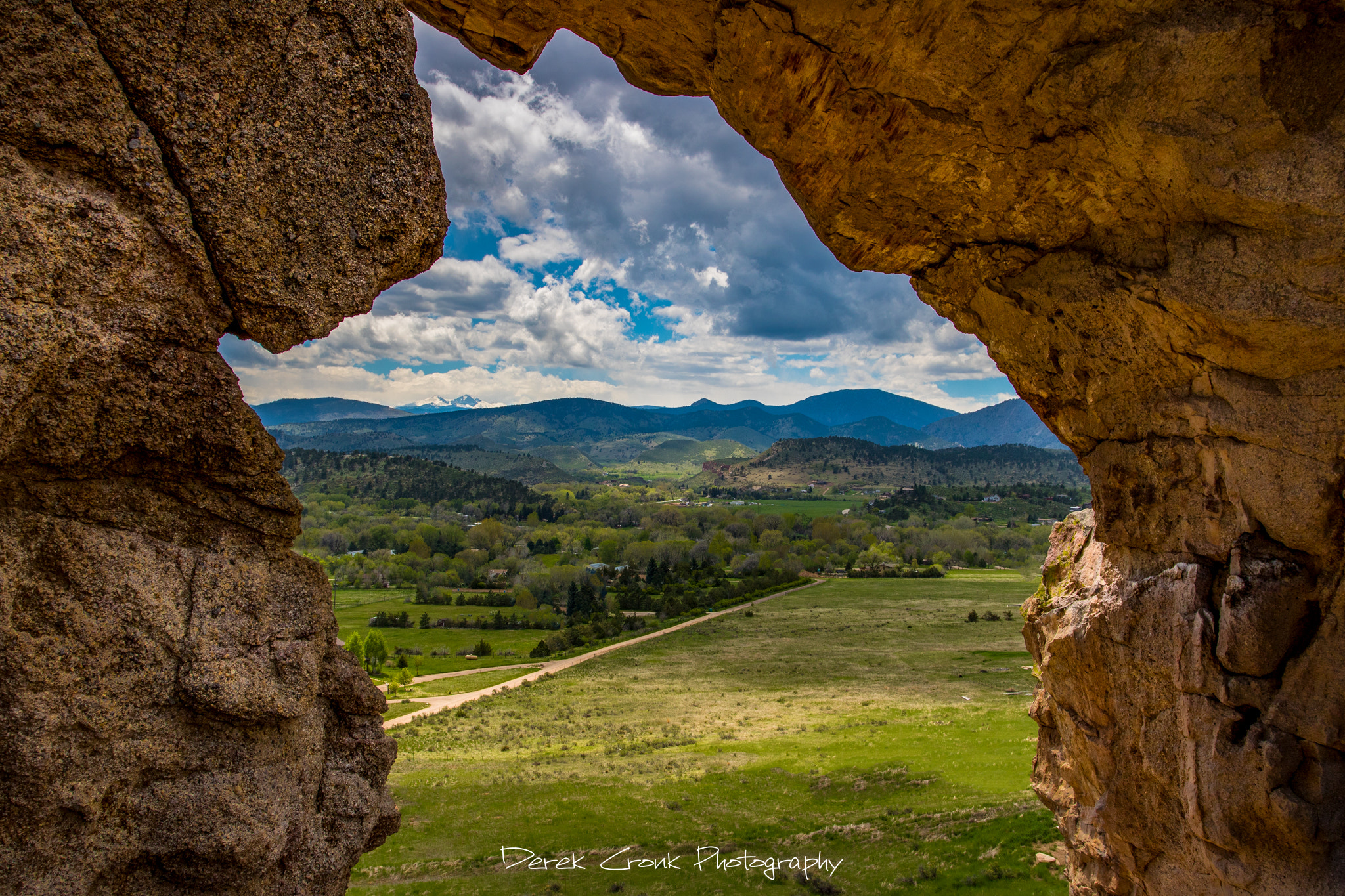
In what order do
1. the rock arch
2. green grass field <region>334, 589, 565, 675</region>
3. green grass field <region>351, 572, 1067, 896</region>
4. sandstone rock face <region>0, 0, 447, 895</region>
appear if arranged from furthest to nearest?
green grass field <region>334, 589, 565, 675</region> < green grass field <region>351, 572, 1067, 896</region> < the rock arch < sandstone rock face <region>0, 0, 447, 895</region>

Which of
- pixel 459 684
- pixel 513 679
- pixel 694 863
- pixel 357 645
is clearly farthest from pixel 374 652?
pixel 694 863

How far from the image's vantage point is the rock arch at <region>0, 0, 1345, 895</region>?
610 cm

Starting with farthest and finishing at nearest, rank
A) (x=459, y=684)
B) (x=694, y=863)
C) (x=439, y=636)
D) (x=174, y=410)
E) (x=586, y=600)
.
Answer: (x=586, y=600) < (x=439, y=636) < (x=459, y=684) < (x=694, y=863) < (x=174, y=410)

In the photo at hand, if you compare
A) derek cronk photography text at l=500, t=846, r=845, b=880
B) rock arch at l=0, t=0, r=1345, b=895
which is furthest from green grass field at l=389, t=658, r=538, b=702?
rock arch at l=0, t=0, r=1345, b=895

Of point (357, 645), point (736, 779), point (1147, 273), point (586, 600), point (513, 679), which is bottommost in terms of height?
point (513, 679)

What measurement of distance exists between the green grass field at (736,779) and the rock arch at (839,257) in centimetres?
837

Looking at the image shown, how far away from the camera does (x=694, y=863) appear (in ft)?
64.5

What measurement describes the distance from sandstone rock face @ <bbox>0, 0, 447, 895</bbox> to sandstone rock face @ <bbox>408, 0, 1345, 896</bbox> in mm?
4325

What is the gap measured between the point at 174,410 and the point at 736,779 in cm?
2743

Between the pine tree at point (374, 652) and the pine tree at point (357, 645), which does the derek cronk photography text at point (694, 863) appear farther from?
the pine tree at point (374, 652)

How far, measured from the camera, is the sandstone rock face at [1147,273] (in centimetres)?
849

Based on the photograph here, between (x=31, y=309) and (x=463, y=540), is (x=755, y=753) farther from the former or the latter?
(x=463, y=540)

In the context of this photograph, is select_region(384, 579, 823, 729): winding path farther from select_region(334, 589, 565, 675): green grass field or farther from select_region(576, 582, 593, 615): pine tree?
select_region(576, 582, 593, 615): pine tree

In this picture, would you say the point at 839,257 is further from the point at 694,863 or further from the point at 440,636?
the point at 440,636
